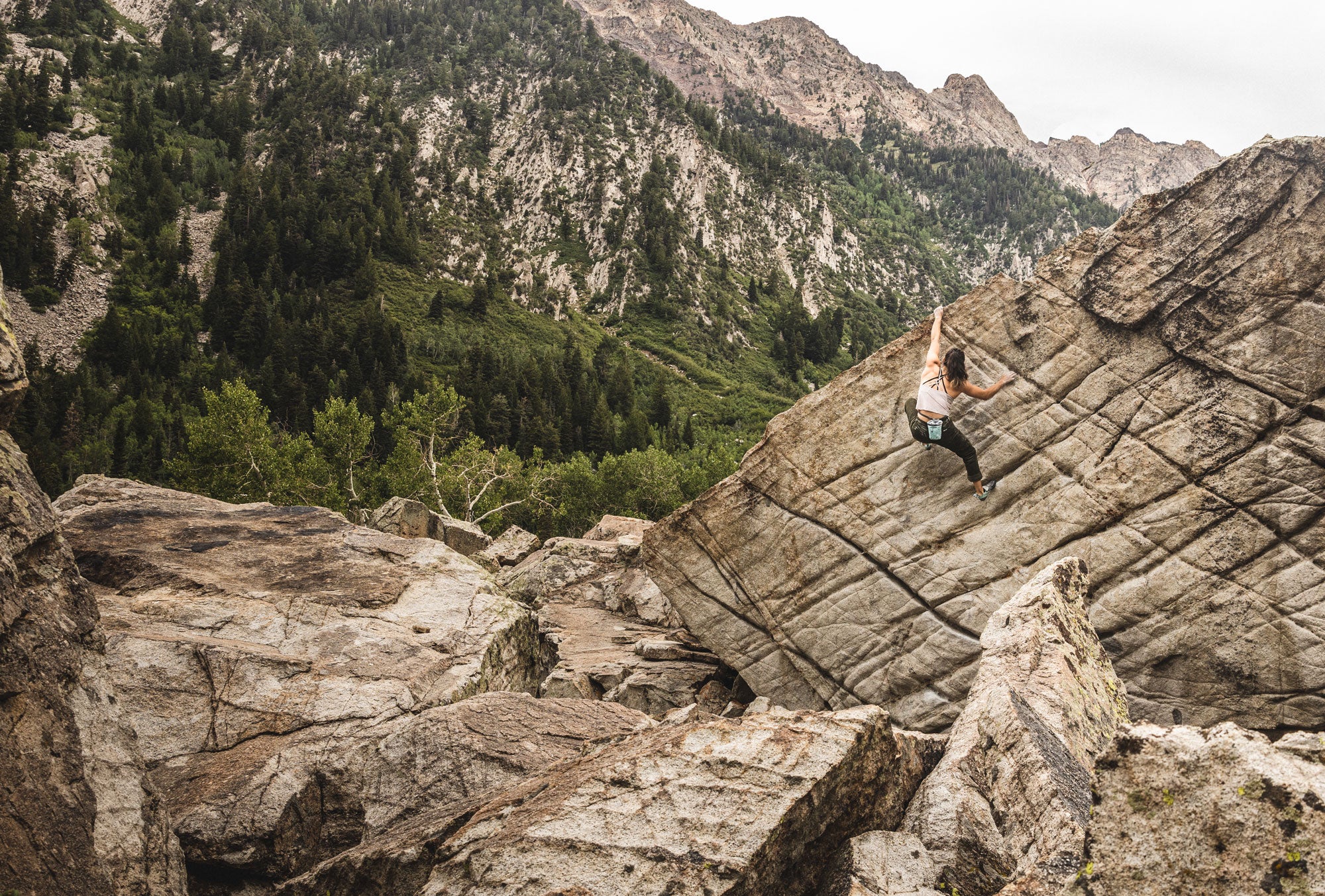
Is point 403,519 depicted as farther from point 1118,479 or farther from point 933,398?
point 1118,479

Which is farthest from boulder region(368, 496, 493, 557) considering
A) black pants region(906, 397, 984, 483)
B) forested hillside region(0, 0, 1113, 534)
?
black pants region(906, 397, 984, 483)

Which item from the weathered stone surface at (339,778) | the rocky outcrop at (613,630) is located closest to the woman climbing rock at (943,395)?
the weathered stone surface at (339,778)

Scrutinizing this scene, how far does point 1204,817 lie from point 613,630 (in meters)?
27.1

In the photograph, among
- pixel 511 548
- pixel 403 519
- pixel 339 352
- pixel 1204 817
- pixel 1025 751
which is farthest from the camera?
pixel 339 352

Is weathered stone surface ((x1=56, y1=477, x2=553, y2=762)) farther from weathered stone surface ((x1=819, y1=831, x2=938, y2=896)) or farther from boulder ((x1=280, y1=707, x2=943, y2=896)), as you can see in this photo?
weathered stone surface ((x1=819, y1=831, x2=938, y2=896))

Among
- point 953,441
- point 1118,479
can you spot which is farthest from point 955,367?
point 1118,479

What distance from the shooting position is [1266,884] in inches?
257

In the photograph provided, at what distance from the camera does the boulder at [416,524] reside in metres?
38.5

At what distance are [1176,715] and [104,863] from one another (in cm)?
2015

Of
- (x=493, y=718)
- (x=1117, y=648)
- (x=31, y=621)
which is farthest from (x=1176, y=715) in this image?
(x=31, y=621)

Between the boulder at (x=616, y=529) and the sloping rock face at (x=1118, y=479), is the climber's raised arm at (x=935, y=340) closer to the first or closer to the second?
the sloping rock face at (x=1118, y=479)

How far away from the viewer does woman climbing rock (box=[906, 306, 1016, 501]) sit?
1756 centimetres

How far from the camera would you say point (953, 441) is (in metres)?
18.1

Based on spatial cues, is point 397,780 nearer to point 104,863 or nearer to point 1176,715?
point 104,863
